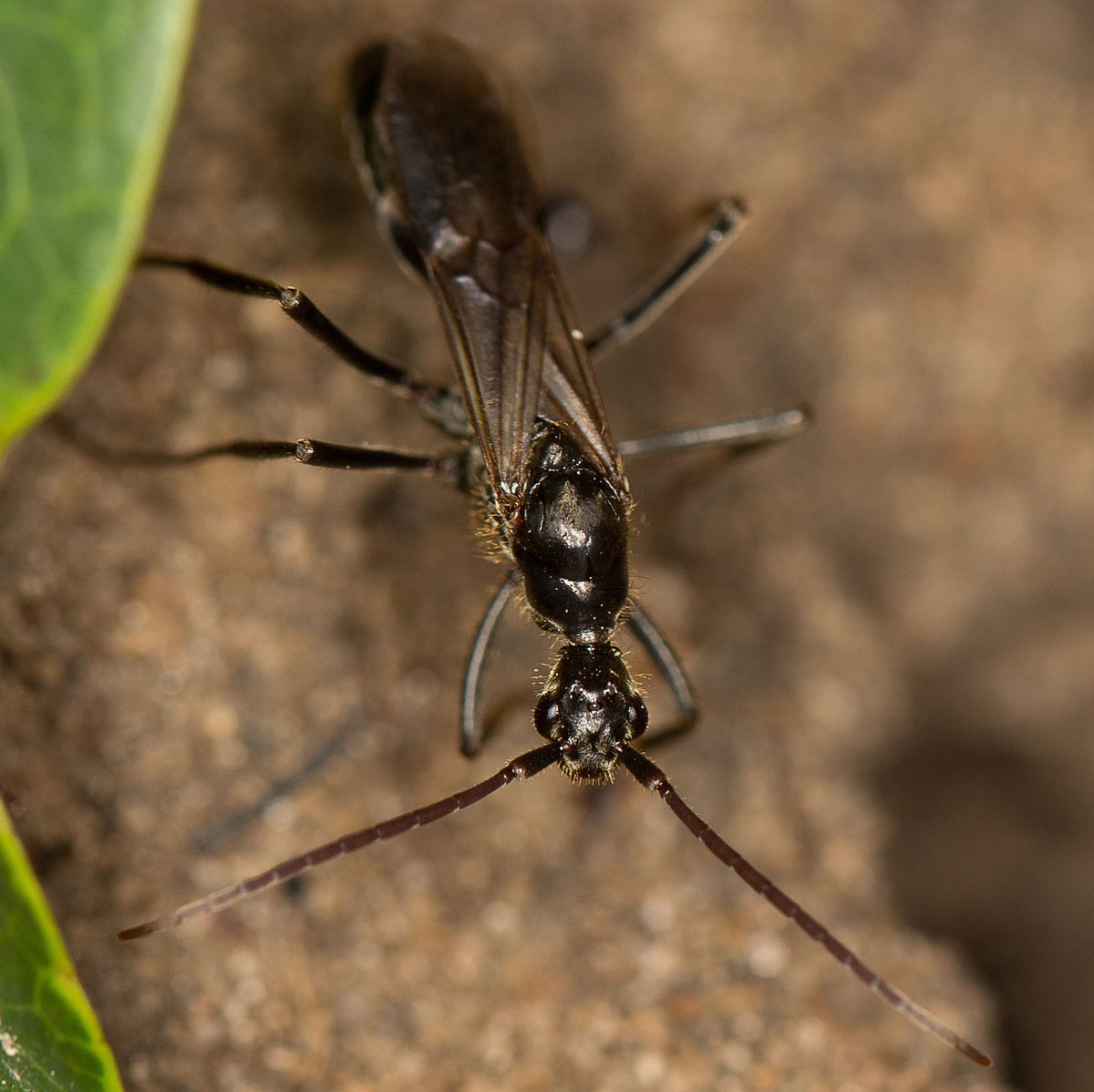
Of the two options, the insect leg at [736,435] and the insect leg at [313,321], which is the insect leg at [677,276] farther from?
the insect leg at [313,321]

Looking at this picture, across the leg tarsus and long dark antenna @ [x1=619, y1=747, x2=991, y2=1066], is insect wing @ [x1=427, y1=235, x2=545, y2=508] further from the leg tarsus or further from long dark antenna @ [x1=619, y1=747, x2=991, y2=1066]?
long dark antenna @ [x1=619, y1=747, x2=991, y2=1066]

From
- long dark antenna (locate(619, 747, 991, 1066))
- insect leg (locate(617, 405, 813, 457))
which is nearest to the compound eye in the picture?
long dark antenna (locate(619, 747, 991, 1066))

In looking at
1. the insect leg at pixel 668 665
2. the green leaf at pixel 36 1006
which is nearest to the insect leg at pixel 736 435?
the insect leg at pixel 668 665

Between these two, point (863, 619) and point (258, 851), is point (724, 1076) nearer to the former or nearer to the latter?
point (258, 851)

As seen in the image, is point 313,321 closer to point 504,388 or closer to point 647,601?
point 504,388

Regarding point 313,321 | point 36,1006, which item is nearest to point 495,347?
point 313,321

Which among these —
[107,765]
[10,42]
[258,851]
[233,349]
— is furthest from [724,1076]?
[10,42]

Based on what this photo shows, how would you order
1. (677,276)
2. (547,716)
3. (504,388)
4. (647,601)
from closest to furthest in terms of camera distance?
(547,716), (504,388), (677,276), (647,601)
